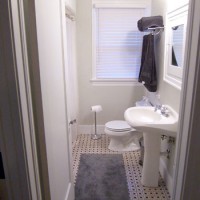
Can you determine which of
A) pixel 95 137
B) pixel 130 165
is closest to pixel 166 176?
pixel 130 165

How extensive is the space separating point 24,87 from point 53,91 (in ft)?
1.48

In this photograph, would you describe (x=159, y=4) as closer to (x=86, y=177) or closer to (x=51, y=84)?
(x=51, y=84)

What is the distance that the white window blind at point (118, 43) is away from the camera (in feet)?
10.7

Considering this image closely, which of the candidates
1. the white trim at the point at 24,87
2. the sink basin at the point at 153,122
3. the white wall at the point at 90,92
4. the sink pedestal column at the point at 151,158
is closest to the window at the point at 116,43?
the white wall at the point at 90,92

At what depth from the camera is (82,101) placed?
11.8 ft

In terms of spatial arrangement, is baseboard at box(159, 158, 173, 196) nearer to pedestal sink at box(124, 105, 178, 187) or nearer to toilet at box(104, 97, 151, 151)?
pedestal sink at box(124, 105, 178, 187)

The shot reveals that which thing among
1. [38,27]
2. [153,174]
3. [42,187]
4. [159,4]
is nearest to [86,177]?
[153,174]

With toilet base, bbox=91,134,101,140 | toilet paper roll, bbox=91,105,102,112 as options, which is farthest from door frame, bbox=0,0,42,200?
toilet base, bbox=91,134,101,140

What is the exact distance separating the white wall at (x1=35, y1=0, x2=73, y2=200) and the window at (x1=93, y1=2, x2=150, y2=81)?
6.33 feet

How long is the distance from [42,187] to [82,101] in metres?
2.48

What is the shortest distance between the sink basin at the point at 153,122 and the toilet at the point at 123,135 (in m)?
0.62

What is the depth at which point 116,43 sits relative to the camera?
3.38 meters

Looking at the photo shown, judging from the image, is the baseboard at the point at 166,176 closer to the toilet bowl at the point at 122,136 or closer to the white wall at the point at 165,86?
the white wall at the point at 165,86

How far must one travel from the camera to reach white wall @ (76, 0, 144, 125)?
3.32 meters
